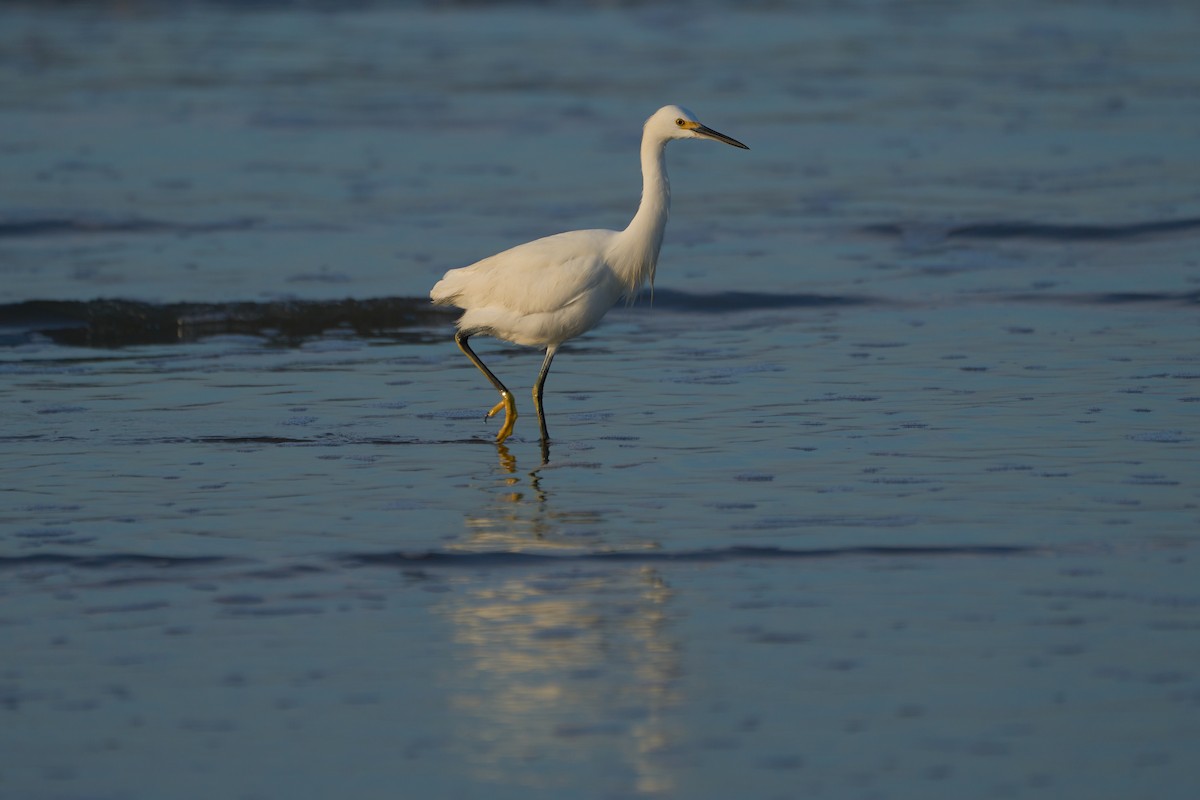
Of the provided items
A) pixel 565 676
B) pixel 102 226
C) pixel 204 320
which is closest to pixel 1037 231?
pixel 204 320

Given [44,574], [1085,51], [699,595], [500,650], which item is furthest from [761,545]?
[1085,51]

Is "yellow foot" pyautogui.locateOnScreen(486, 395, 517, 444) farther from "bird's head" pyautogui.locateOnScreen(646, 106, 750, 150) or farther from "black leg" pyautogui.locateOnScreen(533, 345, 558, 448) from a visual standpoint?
"bird's head" pyautogui.locateOnScreen(646, 106, 750, 150)

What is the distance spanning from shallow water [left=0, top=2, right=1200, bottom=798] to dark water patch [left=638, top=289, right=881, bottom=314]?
0.15 ft

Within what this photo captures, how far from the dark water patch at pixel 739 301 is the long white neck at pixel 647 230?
284 cm

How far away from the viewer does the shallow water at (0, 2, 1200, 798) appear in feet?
15.4

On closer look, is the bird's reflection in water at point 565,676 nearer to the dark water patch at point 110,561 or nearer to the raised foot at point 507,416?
the dark water patch at point 110,561

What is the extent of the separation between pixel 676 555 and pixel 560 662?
1119 millimetres

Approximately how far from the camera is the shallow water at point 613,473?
468 cm

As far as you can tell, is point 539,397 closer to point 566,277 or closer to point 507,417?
point 507,417

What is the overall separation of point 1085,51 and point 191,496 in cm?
2085

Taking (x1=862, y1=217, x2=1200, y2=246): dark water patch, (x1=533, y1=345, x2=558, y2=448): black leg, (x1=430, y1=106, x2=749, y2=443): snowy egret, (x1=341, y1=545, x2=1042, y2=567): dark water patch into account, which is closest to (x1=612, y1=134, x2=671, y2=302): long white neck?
(x1=430, y1=106, x2=749, y2=443): snowy egret

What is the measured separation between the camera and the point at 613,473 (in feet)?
24.3

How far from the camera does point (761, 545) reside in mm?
6258

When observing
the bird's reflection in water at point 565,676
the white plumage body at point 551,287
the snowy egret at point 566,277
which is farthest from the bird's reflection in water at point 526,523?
the white plumage body at point 551,287
